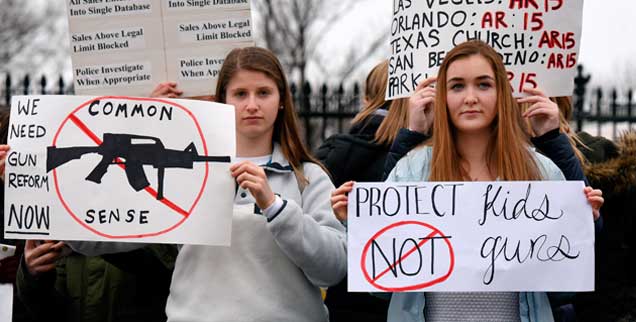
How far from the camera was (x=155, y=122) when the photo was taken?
374 cm

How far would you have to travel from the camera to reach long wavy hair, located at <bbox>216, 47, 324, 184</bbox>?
3.93 m

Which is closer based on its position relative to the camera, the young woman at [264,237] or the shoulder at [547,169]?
the young woman at [264,237]

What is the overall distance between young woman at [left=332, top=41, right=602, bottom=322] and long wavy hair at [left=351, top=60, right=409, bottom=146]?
20.0 inches

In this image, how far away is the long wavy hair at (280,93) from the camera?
3928 millimetres

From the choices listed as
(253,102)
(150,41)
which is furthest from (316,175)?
(150,41)

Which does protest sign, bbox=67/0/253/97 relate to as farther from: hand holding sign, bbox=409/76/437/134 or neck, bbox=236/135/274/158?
hand holding sign, bbox=409/76/437/134

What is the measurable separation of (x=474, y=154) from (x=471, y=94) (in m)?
0.25

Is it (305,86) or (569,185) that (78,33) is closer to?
(569,185)

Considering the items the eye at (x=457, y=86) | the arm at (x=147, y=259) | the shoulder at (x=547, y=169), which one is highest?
the eye at (x=457, y=86)

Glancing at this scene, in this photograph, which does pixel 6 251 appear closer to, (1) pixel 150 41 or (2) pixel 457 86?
(1) pixel 150 41

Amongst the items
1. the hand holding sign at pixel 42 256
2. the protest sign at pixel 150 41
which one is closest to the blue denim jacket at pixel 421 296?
the protest sign at pixel 150 41

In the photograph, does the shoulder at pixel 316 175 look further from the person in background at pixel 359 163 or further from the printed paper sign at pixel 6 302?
the printed paper sign at pixel 6 302

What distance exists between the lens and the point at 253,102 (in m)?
3.85

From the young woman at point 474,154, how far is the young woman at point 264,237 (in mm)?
226
